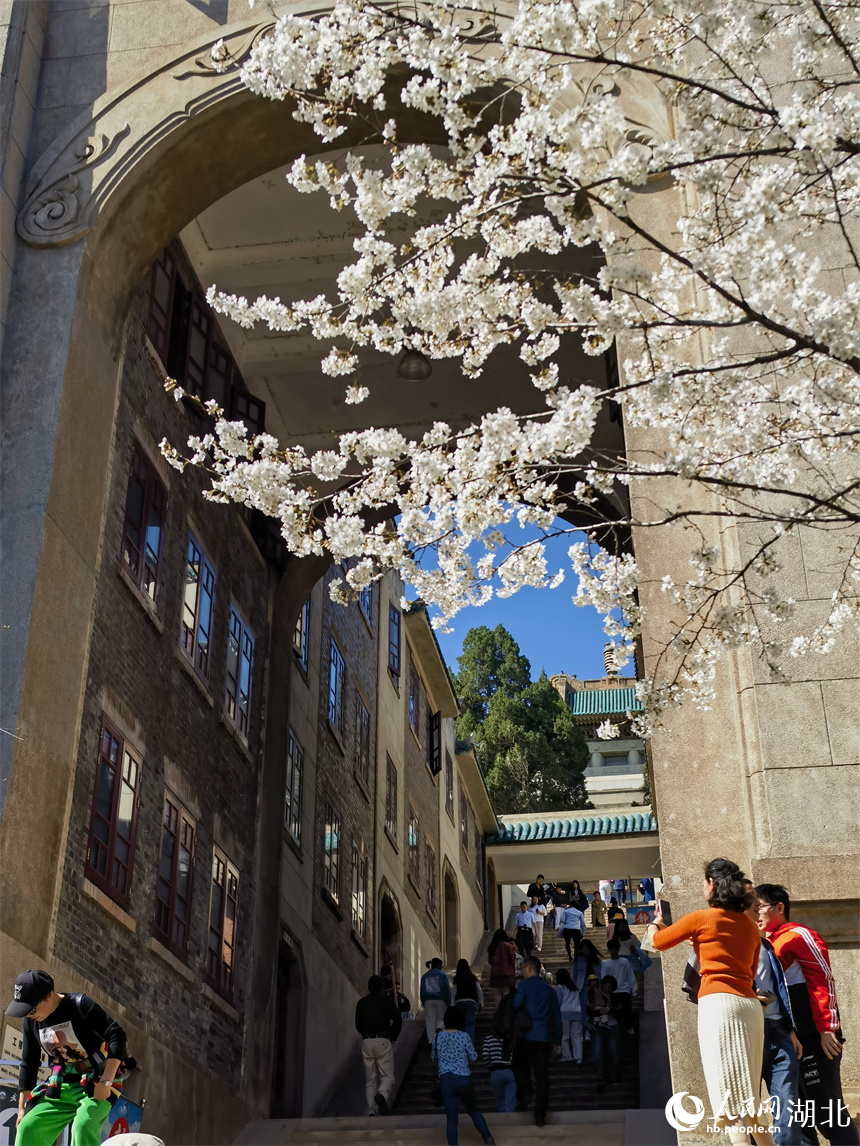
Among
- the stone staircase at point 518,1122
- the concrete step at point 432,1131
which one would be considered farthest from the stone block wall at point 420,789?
the concrete step at point 432,1131

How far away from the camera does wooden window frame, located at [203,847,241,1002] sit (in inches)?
620

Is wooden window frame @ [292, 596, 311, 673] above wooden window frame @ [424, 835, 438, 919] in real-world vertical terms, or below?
above

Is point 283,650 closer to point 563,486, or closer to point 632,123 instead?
point 563,486

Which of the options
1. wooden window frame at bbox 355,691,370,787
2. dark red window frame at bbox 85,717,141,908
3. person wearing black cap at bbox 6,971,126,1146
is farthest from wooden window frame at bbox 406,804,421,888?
person wearing black cap at bbox 6,971,126,1146

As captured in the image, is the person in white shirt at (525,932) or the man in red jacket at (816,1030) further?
the person in white shirt at (525,932)

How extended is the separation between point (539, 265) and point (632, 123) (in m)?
5.64

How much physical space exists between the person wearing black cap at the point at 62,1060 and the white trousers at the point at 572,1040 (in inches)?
412

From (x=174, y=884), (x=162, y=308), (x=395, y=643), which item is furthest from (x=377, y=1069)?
(x=395, y=643)

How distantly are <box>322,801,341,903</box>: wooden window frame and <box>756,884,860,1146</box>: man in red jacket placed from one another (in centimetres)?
1467

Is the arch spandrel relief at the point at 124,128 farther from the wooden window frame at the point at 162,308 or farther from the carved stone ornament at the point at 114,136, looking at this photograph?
the wooden window frame at the point at 162,308

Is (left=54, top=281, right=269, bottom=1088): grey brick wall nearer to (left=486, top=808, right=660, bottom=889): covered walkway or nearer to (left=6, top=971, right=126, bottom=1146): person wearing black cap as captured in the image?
(left=6, top=971, right=126, bottom=1146): person wearing black cap

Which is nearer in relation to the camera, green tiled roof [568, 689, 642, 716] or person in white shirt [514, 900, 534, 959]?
person in white shirt [514, 900, 534, 959]

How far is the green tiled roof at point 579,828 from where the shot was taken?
35969mm

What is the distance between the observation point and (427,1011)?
17062mm
